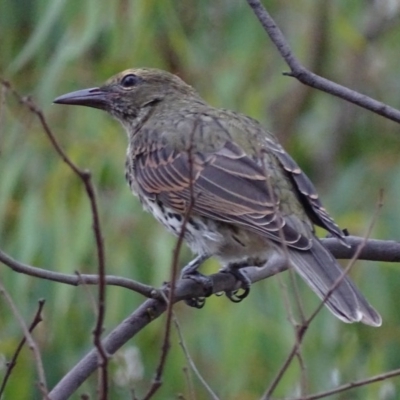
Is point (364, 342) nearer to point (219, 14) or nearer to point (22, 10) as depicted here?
point (219, 14)

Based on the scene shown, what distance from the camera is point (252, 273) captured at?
185 inches

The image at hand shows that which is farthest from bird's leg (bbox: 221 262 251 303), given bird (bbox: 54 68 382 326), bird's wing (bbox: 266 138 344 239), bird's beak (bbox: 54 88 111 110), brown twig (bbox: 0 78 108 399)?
brown twig (bbox: 0 78 108 399)

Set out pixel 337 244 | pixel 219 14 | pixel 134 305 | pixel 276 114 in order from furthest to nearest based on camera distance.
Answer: pixel 276 114
pixel 219 14
pixel 134 305
pixel 337 244

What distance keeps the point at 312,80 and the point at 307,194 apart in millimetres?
1072

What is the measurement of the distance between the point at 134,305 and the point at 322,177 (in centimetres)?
196

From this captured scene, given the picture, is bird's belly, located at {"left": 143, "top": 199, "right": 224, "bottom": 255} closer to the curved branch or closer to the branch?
the curved branch

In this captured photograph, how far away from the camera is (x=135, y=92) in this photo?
6.04 m

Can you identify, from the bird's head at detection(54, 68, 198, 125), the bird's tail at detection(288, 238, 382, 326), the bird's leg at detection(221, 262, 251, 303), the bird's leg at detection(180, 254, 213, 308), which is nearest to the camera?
the bird's tail at detection(288, 238, 382, 326)

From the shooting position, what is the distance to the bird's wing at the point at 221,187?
14.9 ft

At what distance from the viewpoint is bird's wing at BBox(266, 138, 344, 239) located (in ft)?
15.6

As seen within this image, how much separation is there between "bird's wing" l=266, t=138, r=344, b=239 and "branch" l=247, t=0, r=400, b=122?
2.74 ft

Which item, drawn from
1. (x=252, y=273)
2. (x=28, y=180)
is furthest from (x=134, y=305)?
(x=252, y=273)

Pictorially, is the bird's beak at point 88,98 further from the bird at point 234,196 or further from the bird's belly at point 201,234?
the bird's belly at point 201,234

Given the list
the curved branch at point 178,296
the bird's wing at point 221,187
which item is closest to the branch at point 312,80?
the curved branch at point 178,296
